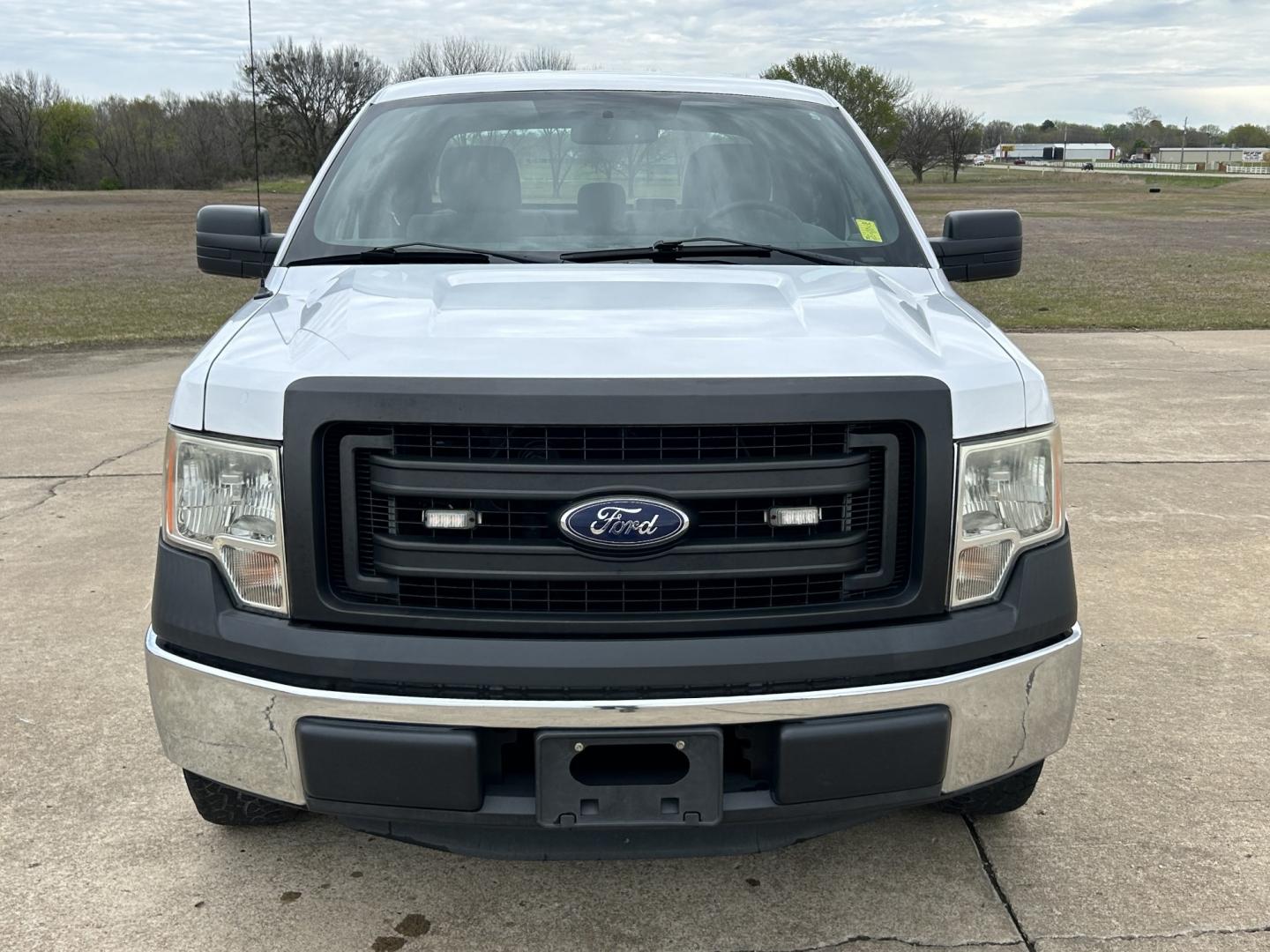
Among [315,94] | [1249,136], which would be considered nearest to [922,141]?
[315,94]

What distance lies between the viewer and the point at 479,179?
11.8 ft

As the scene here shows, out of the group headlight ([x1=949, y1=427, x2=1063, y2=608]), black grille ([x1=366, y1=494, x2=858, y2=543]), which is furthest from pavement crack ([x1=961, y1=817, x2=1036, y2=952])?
black grille ([x1=366, y1=494, x2=858, y2=543])

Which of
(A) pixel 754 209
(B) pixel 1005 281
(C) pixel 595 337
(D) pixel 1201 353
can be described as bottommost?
(D) pixel 1201 353

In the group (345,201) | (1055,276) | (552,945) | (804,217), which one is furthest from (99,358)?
(1055,276)

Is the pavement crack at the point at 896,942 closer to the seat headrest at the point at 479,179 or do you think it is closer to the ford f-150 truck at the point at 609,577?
the ford f-150 truck at the point at 609,577

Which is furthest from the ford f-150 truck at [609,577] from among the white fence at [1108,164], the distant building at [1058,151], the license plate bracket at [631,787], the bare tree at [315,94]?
the distant building at [1058,151]

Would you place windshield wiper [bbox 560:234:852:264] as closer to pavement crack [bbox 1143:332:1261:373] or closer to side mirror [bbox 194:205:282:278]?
side mirror [bbox 194:205:282:278]

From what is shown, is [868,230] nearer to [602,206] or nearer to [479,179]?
[602,206]

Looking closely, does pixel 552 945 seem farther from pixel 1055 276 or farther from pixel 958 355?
pixel 1055 276

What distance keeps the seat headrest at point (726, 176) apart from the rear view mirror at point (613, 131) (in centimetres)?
17

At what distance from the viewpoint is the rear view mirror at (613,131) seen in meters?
3.71

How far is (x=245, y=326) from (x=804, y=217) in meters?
1.66

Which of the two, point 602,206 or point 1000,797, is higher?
point 602,206

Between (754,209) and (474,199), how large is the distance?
82 cm
